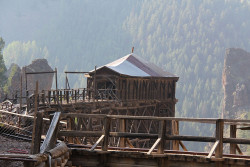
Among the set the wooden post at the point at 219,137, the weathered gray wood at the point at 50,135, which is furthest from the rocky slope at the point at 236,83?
the weathered gray wood at the point at 50,135

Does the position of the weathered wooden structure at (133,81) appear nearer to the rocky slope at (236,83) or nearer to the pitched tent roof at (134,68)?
the pitched tent roof at (134,68)

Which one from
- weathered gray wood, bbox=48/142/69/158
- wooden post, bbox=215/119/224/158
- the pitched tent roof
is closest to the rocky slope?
the pitched tent roof

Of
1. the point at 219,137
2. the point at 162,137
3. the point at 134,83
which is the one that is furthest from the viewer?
the point at 134,83

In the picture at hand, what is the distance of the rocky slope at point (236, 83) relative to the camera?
98.2m

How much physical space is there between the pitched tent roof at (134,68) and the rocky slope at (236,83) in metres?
61.9

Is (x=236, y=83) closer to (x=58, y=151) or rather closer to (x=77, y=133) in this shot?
(x=77, y=133)

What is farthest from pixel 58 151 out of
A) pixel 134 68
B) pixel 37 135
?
pixel 134 68

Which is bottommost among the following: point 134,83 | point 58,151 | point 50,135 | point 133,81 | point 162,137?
point 58,151

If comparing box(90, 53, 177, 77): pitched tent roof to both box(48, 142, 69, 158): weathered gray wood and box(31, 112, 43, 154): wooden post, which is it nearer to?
box(48, 142, 69, 158): weathered gray wood

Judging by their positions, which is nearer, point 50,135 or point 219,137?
point 50,135

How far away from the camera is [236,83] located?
101938 mm

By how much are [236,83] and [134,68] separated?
Result: 67858 millimetres

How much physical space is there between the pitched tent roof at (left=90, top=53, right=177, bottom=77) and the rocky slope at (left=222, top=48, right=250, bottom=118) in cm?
6194

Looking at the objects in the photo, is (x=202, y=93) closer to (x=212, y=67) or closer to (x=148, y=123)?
(x=212, y=67)
